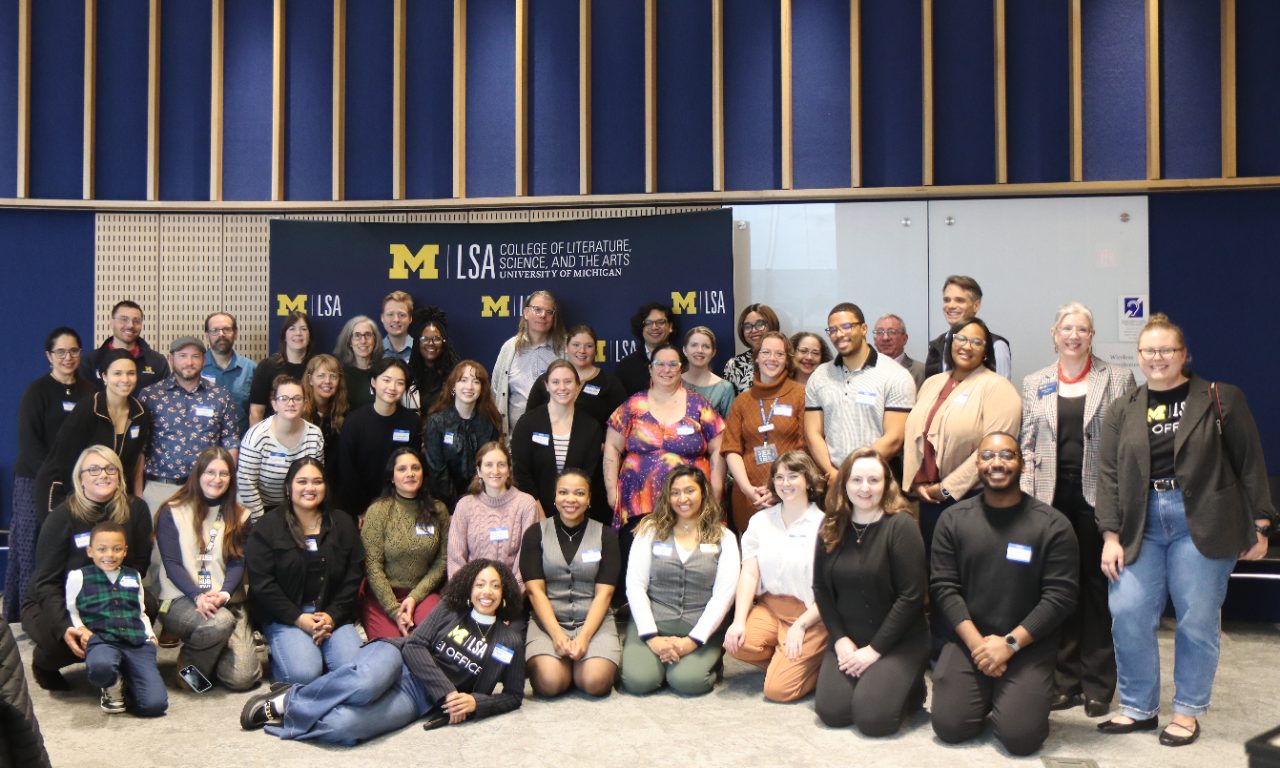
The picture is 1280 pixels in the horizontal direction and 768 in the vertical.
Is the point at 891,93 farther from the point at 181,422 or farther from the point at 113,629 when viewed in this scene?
the point at 113,629

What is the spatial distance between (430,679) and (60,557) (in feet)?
5.38

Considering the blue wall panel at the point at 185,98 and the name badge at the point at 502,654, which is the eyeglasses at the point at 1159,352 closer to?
the name badge at the point at 502,654

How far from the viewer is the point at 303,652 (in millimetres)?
4500

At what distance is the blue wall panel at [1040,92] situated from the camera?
597 cm

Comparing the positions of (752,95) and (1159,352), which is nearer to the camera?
(1159,352)

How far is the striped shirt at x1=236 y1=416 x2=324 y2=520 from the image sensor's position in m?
5.09

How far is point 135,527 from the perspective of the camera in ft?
15.1

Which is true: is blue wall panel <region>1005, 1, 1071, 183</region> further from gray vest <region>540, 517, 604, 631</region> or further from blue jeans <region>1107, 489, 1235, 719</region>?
gray vest <region>540, 517, 604, 631</region>

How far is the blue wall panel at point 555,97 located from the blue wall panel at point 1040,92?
2407 millimetres

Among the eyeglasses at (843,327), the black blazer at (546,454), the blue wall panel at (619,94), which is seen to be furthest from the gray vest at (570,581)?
the blue wall panel at (619,94)

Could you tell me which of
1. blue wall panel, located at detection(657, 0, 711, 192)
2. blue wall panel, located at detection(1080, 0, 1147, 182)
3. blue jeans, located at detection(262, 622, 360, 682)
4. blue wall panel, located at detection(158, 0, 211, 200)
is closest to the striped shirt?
blue jeans, located at detection(262, 622, 360, 682)

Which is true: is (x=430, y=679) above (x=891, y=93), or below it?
below

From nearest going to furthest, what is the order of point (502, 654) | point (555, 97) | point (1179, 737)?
point (1179, 737) < point (502, 654) < point (555, 97)

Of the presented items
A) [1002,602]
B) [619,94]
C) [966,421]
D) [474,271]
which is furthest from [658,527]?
[619,94]
